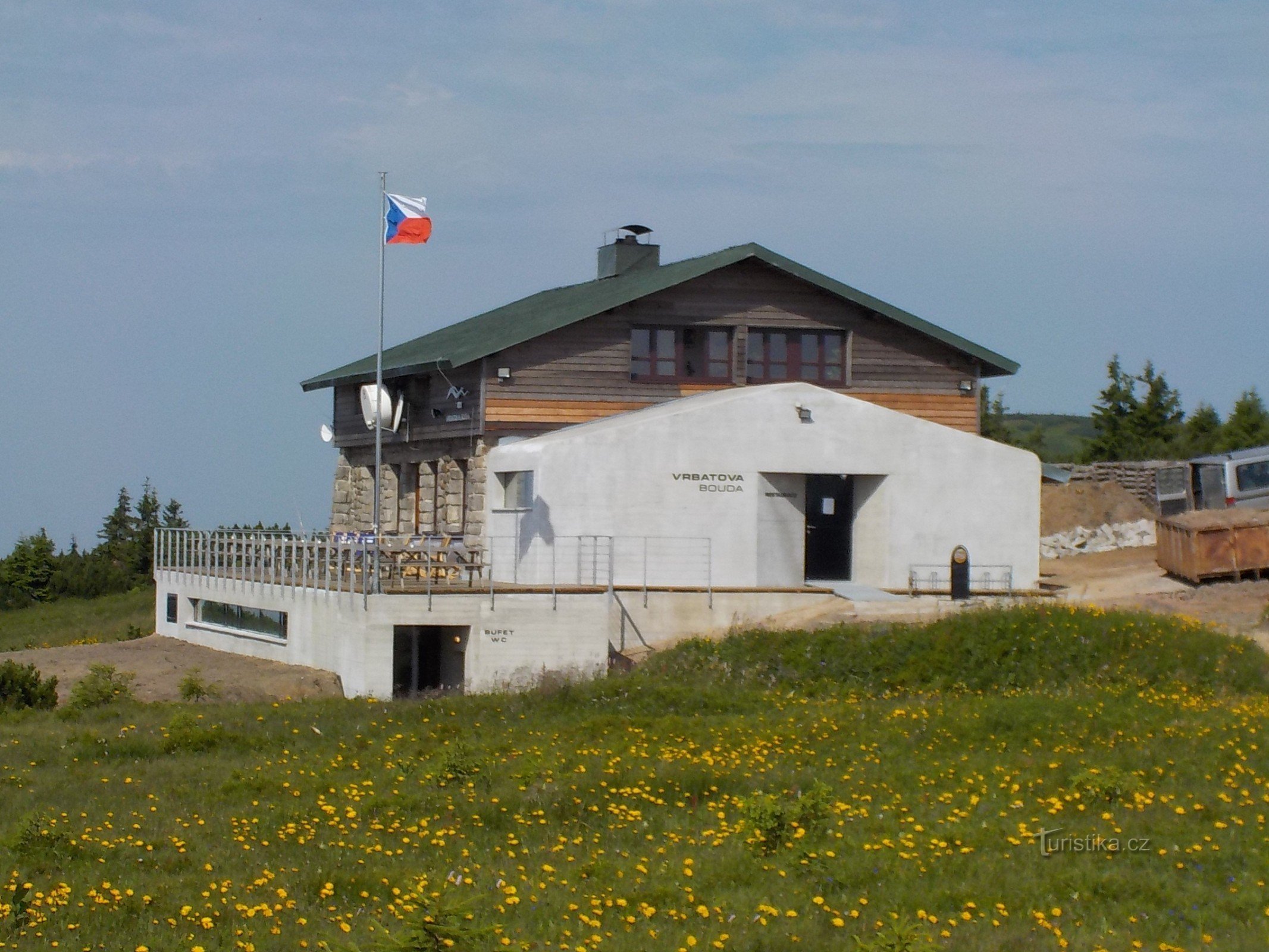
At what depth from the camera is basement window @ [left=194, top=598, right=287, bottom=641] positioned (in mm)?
29016

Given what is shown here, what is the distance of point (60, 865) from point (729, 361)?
927 inches

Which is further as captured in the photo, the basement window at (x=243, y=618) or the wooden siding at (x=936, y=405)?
the wooden siding at (x=936, y=405)

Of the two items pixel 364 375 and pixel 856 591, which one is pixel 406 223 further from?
pixel 856 591

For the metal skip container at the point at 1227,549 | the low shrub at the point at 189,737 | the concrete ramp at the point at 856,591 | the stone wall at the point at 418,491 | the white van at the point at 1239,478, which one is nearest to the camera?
the low shrub at the point at 189,737

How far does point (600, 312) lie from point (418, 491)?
685cm

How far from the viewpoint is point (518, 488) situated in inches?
1145

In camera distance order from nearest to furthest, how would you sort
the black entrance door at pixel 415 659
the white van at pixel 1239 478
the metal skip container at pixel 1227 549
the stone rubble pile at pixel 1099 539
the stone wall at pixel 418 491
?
the black entrance door at pixel 415 659
the metal skip container at pixel 1227 549
the stone wall at pixel 418 491
the white van at pixel 1239 478
the stone rubble pile at pixel 1099 539

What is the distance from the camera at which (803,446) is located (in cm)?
2917

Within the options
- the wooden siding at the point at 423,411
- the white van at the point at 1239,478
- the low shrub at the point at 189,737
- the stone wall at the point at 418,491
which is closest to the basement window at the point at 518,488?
the stone wall at the point at 418,491

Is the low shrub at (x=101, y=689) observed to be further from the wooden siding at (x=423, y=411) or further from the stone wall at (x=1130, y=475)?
the stone wall at (x=1130, y=475)

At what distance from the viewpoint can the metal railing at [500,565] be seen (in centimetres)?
2603

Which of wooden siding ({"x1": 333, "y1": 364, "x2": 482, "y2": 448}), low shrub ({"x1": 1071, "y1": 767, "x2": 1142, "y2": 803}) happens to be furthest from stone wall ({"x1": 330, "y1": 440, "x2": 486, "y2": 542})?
low shrub ({"x1": 1071, "y1": 767, "x2": 1142, "y2": 803})

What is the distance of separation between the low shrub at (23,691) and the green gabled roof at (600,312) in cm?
1141

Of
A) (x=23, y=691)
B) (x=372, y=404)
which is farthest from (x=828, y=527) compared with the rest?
(x=23, y=691)
